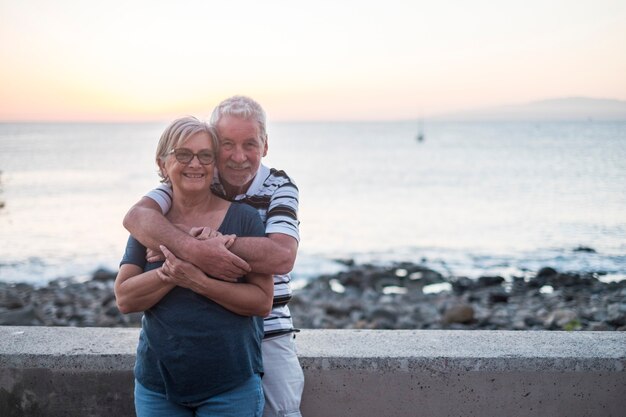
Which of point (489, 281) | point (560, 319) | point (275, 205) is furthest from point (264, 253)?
point (489, 281)

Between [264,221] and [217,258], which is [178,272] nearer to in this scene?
[217,258]

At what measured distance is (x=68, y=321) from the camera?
10.7 meters

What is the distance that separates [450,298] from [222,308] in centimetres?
1064

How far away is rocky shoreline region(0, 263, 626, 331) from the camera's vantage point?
32.8ft

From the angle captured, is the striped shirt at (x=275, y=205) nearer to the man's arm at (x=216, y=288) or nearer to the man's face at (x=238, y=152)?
the man's face at (x=238, y=152)

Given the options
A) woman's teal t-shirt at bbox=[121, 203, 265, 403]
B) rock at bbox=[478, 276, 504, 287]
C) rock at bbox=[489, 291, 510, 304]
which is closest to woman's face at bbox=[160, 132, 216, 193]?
woman's teal t-shirt at bbox=[121, 203, 265, 403]

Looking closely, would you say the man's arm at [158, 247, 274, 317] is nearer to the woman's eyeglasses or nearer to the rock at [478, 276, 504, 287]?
the woman's eyeglasses

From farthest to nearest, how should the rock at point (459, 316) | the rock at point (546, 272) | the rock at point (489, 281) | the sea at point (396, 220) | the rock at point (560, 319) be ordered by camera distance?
1. the sea at point (396, 220)
2. the rock at point (546, 272)
3. the rock at point (489, 281)
4. the rock at point (459, 316)
5. the rock at point (560, 319)

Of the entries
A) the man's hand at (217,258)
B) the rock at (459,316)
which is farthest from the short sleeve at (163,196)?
the rock at (459,316)

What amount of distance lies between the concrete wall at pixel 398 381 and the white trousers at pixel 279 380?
198mm

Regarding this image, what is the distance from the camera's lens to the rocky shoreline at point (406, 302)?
10.0 meters

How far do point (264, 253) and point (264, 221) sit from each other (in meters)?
0.28

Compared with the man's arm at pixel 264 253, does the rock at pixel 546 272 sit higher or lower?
lower

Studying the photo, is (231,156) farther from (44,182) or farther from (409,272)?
(44,182)
